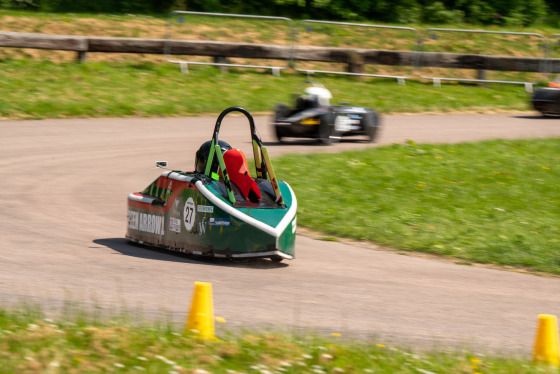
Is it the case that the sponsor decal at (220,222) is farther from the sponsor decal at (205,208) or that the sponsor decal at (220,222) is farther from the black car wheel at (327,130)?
the black car wheel at (327,130)

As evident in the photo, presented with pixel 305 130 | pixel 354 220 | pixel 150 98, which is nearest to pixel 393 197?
pixel 354 220

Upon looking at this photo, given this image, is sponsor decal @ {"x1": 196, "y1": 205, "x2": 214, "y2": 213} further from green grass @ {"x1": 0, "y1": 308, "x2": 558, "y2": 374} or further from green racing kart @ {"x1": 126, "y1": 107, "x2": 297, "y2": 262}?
green grass @ {"x1": 0, "y1": 308, "x2": 558, "y2": 374}

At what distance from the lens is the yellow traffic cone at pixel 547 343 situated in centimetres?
568

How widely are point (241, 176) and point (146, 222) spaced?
1189 mm

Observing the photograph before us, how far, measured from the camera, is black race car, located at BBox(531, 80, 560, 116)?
22.6 m

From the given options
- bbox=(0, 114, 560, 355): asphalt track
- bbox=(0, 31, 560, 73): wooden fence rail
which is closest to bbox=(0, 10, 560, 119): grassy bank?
bbox=(0, 31, 560, 73): wooden fence rail

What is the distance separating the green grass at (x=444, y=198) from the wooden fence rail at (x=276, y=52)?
8.85 metres

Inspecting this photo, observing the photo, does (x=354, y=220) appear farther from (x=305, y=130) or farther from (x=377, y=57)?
(x=377, y=57)

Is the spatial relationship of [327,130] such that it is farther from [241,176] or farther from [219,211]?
[219,211]

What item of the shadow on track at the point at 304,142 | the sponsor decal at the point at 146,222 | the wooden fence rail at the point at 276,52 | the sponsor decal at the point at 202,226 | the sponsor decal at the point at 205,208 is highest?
the wooden fence rail at the point at 276,52

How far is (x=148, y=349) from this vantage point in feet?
17.9

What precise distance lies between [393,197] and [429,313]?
566 cm

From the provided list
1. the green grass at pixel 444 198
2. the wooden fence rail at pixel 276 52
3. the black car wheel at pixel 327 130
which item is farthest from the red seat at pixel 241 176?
the wooden fence rail at pixel 276 52

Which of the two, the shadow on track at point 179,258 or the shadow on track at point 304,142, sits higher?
the shadow on track at point 304,142
